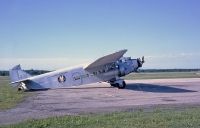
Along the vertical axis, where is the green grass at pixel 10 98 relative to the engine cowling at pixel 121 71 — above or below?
below

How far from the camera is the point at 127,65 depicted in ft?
118

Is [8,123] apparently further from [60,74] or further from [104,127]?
[60,74]

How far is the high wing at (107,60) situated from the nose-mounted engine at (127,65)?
37.8 inches

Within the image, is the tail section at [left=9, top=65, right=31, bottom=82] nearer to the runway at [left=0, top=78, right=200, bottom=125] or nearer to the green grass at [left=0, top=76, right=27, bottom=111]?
the green grass at [left=0, top=76, right=27, bottom=111]

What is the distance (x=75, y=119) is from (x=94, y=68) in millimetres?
21799

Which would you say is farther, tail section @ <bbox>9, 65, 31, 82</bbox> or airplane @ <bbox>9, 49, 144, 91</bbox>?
tail section @ <bbox>9, 65, 31, 82</bbox>

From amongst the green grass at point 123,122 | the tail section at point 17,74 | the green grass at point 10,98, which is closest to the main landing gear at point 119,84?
the green grass at point 10,98

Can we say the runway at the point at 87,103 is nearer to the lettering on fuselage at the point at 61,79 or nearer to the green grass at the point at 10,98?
the green grass at the point at 10,98

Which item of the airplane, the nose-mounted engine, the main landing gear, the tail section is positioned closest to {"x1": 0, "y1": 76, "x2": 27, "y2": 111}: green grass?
the airplane

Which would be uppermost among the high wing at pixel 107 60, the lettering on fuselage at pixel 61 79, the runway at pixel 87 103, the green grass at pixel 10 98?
the high wing at pixel 107 60

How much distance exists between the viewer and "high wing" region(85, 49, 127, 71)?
32987 mm

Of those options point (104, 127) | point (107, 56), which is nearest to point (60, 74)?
point (107, 56)

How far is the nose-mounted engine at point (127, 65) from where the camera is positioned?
35431 mm

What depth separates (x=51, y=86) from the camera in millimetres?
35625
